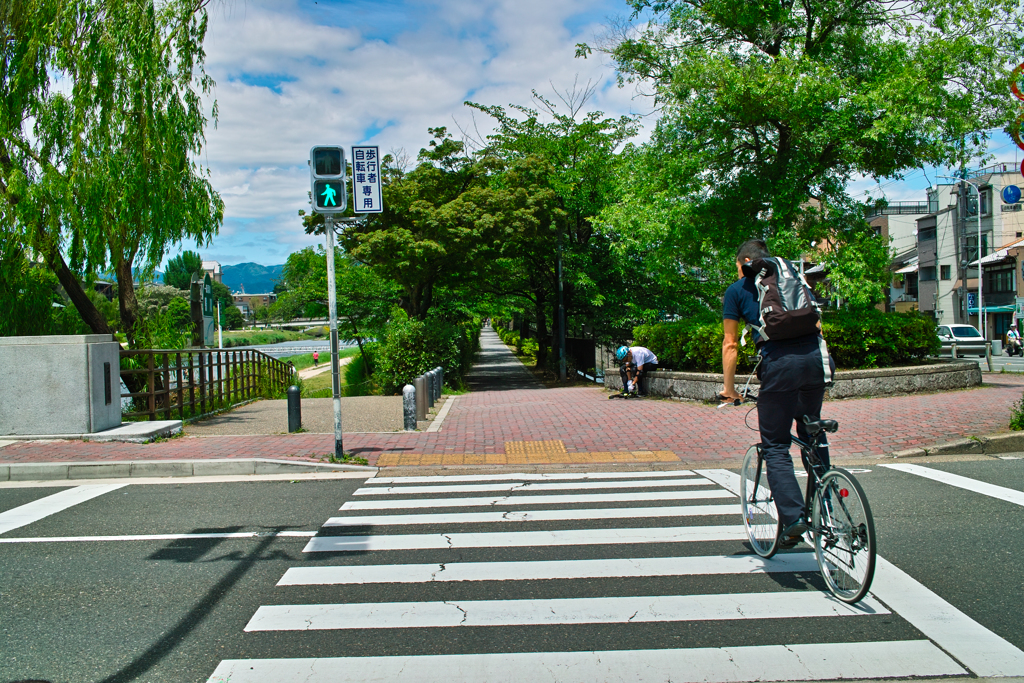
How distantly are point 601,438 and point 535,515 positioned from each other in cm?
441

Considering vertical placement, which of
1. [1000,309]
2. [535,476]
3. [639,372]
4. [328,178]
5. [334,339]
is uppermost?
[328,178]

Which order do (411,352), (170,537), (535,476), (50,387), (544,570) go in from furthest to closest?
(411,352) < (50,387) < (535,476) < (170,537) < (544,570)

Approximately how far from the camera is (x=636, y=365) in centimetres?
1577

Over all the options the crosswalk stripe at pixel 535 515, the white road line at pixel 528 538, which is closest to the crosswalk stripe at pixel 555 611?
the white road line at pixel 528 538

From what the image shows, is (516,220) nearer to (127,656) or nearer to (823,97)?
(823,97)

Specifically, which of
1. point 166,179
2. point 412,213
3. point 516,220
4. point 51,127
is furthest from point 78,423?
point 516,220

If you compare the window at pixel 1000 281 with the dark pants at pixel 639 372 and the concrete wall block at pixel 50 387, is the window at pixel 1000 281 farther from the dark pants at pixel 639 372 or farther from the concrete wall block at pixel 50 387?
the concrete wall block at pixel 50 387

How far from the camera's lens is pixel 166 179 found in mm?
13242

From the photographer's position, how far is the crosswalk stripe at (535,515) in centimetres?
Result: 606

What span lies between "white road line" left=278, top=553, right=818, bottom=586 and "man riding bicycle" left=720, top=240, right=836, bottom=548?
461 mm

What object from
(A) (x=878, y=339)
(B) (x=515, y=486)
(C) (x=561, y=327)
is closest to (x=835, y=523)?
(B) (x=515, y=486)

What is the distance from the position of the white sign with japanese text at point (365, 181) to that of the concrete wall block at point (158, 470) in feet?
13.0

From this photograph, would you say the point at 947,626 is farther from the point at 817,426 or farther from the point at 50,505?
the point at 50,505

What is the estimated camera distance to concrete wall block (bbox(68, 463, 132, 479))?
837 cm
